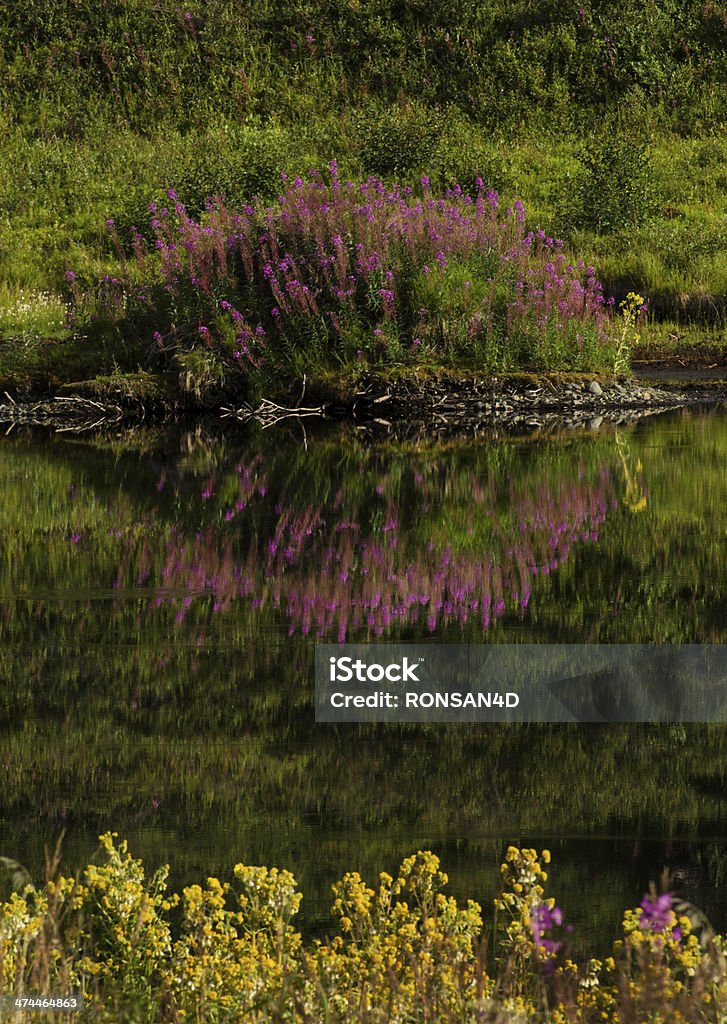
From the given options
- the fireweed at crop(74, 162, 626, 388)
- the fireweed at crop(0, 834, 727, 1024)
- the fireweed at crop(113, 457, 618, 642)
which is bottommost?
the fireweed at crop(74, 162, 626, 388)

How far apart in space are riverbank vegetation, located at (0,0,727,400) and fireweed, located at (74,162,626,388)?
0.18ft

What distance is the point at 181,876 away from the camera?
4.66 m

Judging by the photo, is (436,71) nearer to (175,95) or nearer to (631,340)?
(175,95)

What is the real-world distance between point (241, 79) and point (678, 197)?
11.6m

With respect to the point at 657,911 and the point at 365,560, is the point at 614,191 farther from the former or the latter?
the point at 657,911

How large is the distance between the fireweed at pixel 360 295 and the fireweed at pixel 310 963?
15.1m

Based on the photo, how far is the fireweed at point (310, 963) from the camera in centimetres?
338

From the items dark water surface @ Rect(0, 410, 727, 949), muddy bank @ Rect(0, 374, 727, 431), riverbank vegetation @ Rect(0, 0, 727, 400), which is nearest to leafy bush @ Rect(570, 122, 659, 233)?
riverbank vegetation @ Rect(0, 0, 727, 400)

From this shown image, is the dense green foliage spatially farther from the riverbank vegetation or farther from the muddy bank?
the muddy bank

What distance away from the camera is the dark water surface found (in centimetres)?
491

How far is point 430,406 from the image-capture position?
1906cm

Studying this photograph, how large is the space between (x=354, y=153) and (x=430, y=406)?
12870 mm

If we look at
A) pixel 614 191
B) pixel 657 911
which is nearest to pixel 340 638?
pixel 657 911

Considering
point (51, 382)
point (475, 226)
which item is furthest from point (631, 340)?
point (51, 382)
